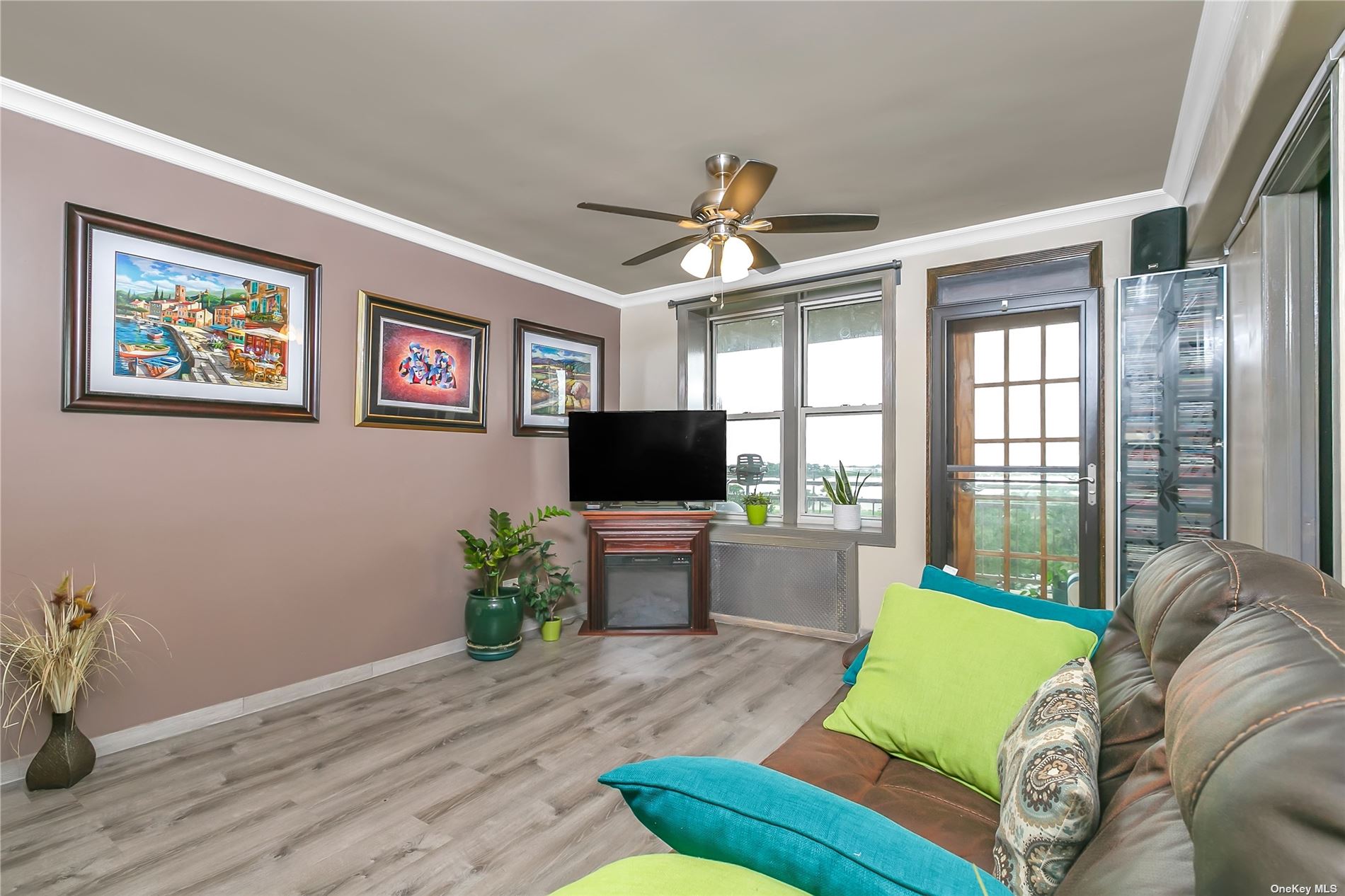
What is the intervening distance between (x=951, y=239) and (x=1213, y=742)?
395cm

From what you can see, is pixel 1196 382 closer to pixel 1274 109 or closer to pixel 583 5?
pixel 1274 109

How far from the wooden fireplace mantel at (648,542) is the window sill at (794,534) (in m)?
0.30

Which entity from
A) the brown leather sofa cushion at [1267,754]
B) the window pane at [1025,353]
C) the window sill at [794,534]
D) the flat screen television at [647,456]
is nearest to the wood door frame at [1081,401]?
the window pane at [1025,353]

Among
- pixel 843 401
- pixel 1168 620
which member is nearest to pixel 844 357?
pixel 843 401

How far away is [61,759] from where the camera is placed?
231 cm

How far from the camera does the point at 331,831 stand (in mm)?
2045

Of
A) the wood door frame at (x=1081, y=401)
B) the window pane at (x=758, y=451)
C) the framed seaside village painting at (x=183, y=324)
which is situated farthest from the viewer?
the window pane at (x=758, y=451)

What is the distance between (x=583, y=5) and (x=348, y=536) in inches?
110

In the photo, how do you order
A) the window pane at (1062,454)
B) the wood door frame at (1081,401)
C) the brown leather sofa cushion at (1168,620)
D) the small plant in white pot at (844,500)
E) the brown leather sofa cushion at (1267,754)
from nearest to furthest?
the brown leather sofa cushion at (1267,754), the brown leather sofa cushion at (1168,620), the wood door frame at (1081,401), the window pane at (1062,454), the small plant in white pot at (844,500)

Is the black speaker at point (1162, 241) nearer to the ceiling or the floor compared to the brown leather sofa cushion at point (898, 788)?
nearer to the ceiling

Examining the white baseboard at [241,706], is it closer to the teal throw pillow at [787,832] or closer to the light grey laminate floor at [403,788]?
the light grey laminate floor at [403,788]

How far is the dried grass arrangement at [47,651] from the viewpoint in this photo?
232 centimetres

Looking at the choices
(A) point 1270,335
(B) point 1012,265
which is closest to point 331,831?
(A) point 1270,335

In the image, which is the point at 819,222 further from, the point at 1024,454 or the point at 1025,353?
the point at 1024,454
